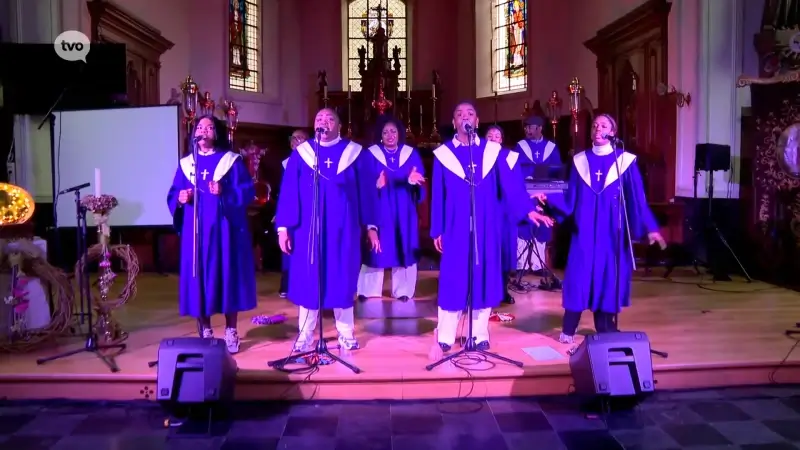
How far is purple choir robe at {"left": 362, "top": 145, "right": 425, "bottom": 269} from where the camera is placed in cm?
668

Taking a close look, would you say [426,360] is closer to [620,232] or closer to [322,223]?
[322,223]

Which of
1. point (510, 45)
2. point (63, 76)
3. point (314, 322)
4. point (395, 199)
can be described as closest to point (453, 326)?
point (314, 322)

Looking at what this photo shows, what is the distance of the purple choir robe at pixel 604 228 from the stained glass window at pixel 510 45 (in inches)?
337

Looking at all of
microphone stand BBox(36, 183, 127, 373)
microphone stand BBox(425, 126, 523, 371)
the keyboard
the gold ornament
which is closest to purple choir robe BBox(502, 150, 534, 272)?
microphone stand BBox(425, 126, 523, 371)

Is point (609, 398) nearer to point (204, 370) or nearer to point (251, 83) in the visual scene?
point (204, 370)

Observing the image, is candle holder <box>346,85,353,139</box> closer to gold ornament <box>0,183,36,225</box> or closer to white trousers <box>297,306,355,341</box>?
gold ornament <box>0,183,36,225</box>

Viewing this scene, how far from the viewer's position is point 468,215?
4.88 m

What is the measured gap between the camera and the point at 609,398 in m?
4.22

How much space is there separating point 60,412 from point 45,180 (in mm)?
4441

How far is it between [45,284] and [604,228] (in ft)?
14.1

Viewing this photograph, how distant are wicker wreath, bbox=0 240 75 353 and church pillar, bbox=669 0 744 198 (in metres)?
7.22

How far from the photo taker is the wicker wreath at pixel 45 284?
5.36 metres

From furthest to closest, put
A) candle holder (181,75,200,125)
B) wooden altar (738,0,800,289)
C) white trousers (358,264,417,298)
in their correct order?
candle holder (181,75,200,125) < wooden altar (738,0,800,289) < white trousers (358,264,417,298)

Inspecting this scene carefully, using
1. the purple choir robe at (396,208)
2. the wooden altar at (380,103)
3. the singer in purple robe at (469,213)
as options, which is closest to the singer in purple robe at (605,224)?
the singer in purple robe at (469,213)
